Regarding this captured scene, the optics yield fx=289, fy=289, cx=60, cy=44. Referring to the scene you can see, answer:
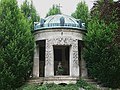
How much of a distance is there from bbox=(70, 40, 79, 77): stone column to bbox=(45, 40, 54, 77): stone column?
1514 mm

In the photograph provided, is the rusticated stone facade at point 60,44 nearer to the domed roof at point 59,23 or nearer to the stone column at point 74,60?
the stone column at point 74,60

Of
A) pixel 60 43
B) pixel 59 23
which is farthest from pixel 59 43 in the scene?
pixel 59 23

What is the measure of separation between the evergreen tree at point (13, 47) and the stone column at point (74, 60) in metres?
3.16

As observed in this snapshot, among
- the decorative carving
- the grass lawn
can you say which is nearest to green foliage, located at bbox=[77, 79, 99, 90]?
the grass lawn

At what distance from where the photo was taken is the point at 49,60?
73.3ft

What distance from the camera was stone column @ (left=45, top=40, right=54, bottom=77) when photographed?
22.0 m

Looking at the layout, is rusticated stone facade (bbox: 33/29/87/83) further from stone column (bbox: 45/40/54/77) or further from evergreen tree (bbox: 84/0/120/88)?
evergreen tree (bbox: 84/0/120/88)

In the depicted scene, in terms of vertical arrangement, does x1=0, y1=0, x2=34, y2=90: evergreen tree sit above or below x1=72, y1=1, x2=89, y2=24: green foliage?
below

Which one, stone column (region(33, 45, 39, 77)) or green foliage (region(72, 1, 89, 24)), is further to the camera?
green foliage (region(72, 1, 89, 24))

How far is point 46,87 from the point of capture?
19875 mm

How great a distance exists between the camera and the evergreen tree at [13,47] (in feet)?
64.3

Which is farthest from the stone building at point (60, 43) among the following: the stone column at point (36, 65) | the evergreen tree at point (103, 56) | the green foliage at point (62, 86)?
the evergreen tree at point (103, 56)

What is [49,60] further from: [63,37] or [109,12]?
[109,12]

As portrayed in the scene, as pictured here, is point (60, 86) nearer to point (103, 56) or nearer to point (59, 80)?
point (59, 80)
